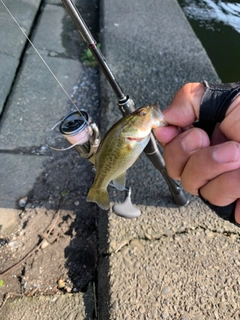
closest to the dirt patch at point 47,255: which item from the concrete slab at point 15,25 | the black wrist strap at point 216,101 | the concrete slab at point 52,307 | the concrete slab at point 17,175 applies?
the concrete slab at point 52,307

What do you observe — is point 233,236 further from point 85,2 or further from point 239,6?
point 239,6

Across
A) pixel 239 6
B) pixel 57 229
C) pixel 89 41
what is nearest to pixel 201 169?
pixel 89 41

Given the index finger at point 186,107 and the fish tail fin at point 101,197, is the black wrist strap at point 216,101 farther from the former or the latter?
the fish tail fin at point 101,197

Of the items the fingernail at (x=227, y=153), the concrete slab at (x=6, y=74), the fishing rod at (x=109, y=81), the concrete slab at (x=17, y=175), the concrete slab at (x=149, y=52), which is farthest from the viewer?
the concrete slab at (x=6, y=74)

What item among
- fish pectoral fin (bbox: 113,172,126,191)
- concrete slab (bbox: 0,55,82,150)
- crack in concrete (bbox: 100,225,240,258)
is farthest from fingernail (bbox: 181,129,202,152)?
concrete slab (bbox: 0,55,82,150)

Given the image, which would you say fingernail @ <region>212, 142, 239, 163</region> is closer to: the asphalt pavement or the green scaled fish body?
the green scaled fish body

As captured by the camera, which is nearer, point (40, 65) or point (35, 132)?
point (35, 132)

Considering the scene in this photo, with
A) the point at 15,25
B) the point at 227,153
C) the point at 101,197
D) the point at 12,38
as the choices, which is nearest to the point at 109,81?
the point at 101,197
